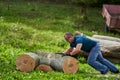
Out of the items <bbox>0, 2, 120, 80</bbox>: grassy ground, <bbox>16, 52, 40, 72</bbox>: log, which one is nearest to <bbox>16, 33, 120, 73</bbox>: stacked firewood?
<bbox>16, 52, 40, 72</bbox>: log

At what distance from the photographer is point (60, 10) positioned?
29.6 meters

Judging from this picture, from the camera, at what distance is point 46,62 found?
44.7 feet

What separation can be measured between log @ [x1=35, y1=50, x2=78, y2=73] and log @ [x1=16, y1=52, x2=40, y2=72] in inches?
18.7

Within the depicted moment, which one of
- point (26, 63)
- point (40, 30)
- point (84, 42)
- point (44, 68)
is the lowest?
point (40, 30)

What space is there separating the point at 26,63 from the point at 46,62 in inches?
29.6

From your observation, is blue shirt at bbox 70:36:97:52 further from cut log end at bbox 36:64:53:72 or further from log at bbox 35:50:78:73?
cut log end at bbox 36:64:53:72

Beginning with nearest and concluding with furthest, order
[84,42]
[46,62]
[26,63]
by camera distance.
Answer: [26,63] → [84,42] → [46,62]

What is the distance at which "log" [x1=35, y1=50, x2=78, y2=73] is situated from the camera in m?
13.4

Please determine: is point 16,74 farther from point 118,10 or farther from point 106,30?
point 118,10

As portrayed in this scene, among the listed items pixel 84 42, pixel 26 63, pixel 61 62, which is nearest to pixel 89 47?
pixel 84 42

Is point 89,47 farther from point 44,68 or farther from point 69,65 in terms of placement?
point 44,68

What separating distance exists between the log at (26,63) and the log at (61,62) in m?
0.48

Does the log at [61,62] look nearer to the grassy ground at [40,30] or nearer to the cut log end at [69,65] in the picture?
the cut log end at [69,65]

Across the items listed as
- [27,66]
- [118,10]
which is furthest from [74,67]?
[118,10]
